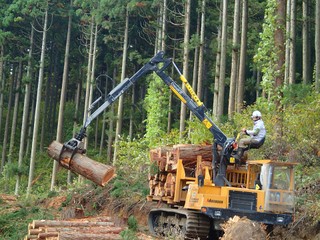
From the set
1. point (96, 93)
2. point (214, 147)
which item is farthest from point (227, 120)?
point (96, 93)

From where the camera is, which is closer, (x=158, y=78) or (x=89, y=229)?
(x=89, y=229)

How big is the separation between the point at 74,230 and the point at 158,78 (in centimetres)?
2325

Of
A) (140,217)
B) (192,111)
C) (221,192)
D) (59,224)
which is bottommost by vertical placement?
(59,224)

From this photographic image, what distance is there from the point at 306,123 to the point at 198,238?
26.8ft

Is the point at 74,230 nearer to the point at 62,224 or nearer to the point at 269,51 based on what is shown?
the point at 62,224

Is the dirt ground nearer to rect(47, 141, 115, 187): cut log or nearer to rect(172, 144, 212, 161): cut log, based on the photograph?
rect(47, 141, 115, 187): cut log

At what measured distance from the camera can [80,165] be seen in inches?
766

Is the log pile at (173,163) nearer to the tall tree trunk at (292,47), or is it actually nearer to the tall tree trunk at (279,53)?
the tall tree trunk at (279,53)

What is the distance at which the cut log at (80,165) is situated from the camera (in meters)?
19.2

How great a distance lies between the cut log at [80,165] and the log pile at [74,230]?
93.0 inches

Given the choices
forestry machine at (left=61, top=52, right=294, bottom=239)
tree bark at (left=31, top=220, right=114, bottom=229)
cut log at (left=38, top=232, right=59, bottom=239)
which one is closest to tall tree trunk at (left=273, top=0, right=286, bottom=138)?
forestry machine at (left=61, top=52, right=294, bottom=239)

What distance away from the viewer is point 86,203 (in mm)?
23062

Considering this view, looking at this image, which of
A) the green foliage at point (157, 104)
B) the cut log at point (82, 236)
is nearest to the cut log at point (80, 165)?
the cut log at point (82, 236)

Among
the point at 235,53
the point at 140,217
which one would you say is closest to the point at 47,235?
the point at 140,217
